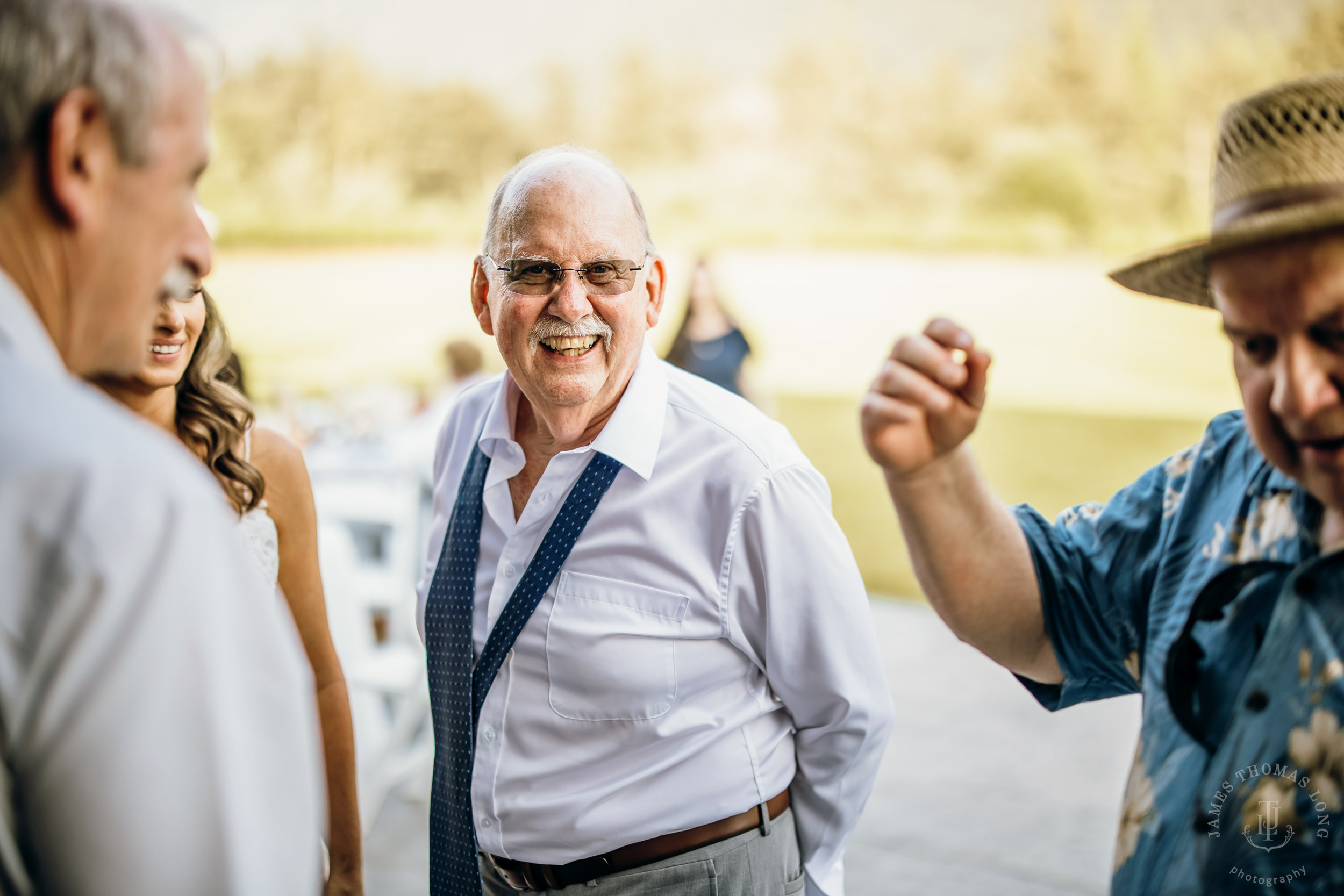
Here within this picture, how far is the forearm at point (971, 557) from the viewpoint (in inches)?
44.2

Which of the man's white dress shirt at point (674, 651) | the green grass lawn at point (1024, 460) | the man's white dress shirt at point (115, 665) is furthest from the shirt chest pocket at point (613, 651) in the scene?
the green grass lawn at point (1024, 460)

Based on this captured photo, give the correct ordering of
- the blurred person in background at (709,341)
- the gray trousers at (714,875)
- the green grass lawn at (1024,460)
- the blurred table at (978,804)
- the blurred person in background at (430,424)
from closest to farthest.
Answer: the gray trousers at (714,875) < the blurred table at (978,804) < the blurred person in background at (430,424) < the blurred person in background at (709,341) < the green grass lawn at (1024,460)

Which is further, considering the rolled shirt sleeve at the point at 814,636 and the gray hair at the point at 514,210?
the gray hair at the point at 514,210

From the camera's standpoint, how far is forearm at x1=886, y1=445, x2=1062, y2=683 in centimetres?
112

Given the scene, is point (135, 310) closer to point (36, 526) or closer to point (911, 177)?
point (36, 526)

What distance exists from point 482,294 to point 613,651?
2.30 ft

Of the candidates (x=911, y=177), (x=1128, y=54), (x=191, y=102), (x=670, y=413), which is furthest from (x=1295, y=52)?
(x=191, y=102)

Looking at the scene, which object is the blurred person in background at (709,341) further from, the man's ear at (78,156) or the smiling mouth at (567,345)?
the man's ear at (78,156)

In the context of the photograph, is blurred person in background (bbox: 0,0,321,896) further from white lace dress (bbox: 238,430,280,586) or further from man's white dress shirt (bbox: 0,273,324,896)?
white lace dress (bbox: 238,430,280,586)

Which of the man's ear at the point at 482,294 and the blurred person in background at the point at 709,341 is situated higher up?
the man's ear at the point at 482,294

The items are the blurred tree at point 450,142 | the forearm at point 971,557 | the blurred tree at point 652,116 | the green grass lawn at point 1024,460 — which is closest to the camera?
the forearm at point 971,557

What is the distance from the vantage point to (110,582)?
2.27 ft

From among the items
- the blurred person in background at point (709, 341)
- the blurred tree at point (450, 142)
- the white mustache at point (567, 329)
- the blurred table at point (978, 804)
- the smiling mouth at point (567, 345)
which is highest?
the blurred tree at point (450, 142)

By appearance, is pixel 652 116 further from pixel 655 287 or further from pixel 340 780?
pixel 340 780
